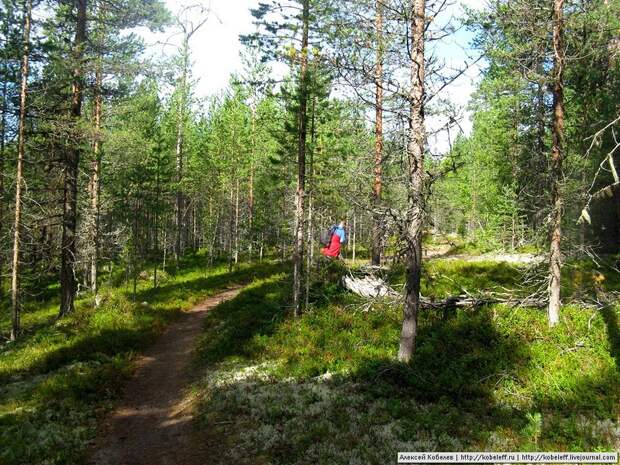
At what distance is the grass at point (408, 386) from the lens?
7879mm

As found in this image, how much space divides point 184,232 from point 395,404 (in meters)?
49.2

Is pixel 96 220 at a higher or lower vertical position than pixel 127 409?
higher

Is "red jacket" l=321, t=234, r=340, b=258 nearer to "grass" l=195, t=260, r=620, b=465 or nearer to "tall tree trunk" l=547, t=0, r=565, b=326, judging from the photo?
"grass" l=195, t=260, r=620, b=465

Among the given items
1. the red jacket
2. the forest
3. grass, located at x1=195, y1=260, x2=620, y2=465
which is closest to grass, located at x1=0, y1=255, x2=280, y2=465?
the forest

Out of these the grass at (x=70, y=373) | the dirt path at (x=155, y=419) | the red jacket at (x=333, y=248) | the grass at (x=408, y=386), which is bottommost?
the dirt path at (x=155, y=419)

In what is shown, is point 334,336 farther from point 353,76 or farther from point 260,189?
point 260,189

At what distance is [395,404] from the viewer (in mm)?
9219

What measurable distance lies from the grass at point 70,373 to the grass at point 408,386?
8.94ft

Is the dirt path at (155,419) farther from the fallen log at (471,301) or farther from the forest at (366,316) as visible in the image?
the fallen log at (471,301)

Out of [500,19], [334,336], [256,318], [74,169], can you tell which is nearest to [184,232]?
[74,169]

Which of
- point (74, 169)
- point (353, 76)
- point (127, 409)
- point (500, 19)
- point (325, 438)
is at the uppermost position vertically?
point (500, 19)

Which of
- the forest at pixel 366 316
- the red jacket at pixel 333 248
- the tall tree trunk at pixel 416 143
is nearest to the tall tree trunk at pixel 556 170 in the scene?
the forest at pixel 366 316

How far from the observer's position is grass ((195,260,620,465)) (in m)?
7.88

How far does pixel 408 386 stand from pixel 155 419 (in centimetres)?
629
